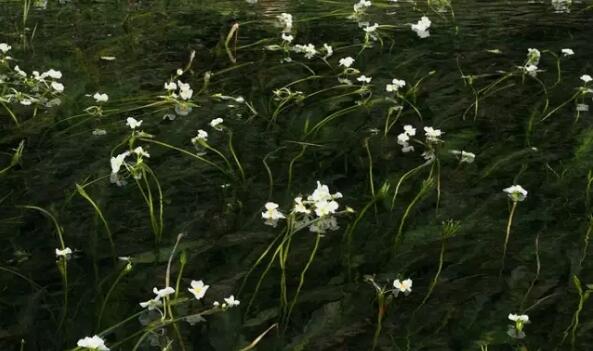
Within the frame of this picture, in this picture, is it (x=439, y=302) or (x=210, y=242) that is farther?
(x=210, y=242)

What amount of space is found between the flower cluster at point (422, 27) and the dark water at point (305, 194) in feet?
1.03

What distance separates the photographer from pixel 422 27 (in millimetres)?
6512

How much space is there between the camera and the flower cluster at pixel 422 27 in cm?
651

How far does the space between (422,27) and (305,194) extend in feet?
11.2

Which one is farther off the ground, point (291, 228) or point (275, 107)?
point (291, 228)

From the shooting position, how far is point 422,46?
6250mm

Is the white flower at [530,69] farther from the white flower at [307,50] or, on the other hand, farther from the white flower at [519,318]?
the white flower at [519,318]

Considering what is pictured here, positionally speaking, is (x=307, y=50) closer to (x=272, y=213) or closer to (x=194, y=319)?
(x=272, y=213)

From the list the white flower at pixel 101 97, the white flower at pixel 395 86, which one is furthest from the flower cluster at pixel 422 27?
the white flower at pixel 101 97

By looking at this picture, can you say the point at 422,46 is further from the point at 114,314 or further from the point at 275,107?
the point at 114,314

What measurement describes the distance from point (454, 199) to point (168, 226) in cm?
128

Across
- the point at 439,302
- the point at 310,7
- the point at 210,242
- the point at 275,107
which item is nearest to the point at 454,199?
the point at 439,302

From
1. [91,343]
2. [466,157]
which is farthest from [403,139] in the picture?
[91,343]

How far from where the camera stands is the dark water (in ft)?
8.66
